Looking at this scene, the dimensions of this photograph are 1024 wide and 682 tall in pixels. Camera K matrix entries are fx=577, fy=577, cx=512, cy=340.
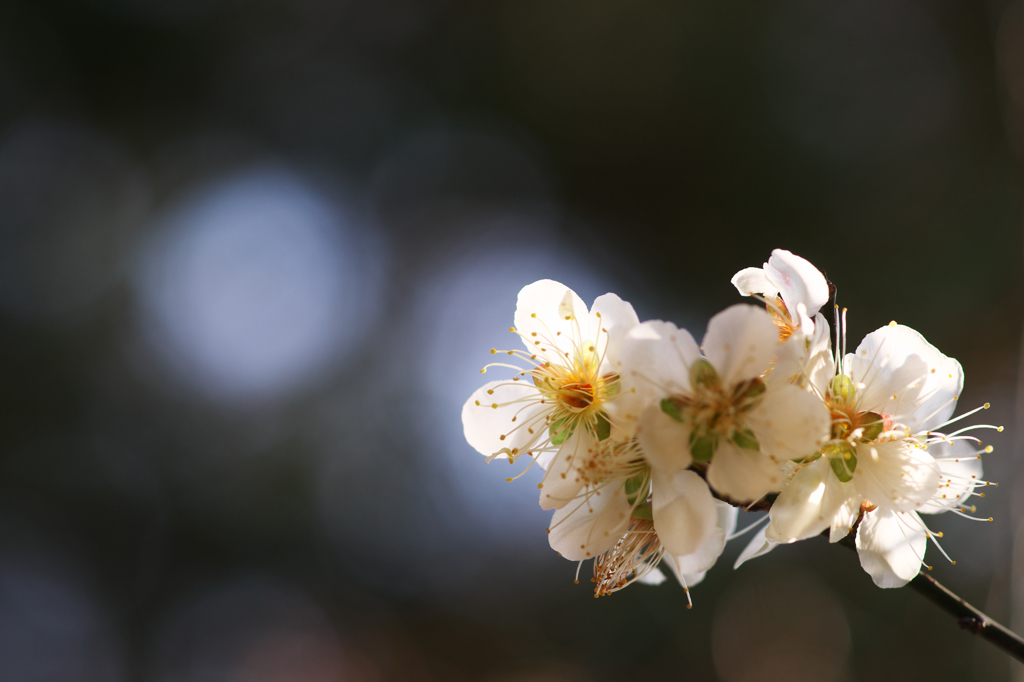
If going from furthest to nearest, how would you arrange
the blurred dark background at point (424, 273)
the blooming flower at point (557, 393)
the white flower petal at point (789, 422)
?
the blurred dark background at point (424, 273) < the blooming flower at point (557, 393) < the white flower petal at point (789, 422)

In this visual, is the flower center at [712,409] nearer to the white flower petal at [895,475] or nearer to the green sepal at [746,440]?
the green sepal at [746,440]

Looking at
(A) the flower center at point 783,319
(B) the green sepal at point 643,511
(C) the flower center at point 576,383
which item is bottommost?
(B) the green sepal at point 643,511

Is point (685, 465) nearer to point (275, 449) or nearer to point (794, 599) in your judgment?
point (794, 599)

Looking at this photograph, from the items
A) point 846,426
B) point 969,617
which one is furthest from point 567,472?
point 969,617

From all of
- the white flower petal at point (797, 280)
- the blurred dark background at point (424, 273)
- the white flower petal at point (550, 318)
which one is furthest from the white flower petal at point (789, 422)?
the blurred dark background at point (424, 273)

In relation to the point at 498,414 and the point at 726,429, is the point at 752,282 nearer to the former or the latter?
the point at 726,429

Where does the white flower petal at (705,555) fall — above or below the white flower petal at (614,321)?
below

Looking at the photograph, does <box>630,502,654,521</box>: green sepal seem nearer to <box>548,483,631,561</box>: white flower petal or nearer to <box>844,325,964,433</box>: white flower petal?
<box>548,483,631,561</box>: white flower petal
